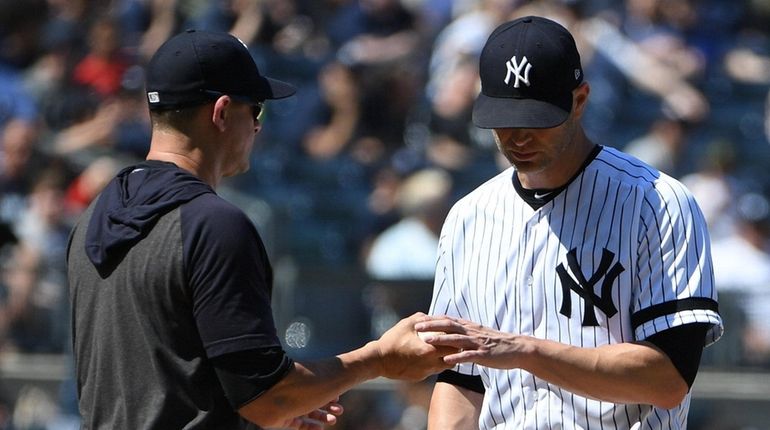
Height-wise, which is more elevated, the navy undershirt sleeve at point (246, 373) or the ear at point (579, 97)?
the ear at point (579, 97)

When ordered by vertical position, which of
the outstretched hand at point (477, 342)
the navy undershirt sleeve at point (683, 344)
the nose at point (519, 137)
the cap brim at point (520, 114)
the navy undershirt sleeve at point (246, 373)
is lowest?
the navy undershirt sleeve at point (246, 373)

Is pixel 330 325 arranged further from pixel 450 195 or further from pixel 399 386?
pixel 450 195

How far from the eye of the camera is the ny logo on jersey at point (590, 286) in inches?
135

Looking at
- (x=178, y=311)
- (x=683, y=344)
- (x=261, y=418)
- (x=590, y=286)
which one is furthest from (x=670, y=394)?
(x=178, y=311)

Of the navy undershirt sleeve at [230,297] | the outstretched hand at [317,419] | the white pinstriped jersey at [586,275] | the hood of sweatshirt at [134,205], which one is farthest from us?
the outstretched hand at [317,419]

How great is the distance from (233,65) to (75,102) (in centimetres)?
749

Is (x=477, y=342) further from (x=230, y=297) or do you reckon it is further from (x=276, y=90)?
(x=276, y=90)

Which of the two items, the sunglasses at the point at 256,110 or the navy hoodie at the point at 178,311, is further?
the sunglasses at the point at 256,110

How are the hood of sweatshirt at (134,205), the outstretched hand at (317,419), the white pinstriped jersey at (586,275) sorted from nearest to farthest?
1. the hood of sweatshirt at (134,205)
2. the white pinstriped jersey at (586,275)
3. the outstretched hand at (317,419)

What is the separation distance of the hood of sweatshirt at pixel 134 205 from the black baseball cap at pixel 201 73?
185 millimetres

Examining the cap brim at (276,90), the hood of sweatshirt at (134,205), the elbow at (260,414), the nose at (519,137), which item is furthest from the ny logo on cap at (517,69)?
the elbow at (260,414)

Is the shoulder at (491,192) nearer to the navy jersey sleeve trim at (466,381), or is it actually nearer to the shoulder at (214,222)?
the navy jersey sleeve trim at (466,381)

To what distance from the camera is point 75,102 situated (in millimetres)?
10570

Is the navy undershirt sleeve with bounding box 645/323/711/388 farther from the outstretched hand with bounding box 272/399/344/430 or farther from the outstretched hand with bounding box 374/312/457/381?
the outstretched hand with bounding box 272/399/344/430
